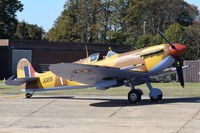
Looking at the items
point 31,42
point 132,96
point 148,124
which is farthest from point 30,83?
point 31,42

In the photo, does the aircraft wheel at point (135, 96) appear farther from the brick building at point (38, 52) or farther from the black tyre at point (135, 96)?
the brick building at point (38, 52)

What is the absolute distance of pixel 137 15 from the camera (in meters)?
75.6

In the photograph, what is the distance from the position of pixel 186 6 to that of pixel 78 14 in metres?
20.7

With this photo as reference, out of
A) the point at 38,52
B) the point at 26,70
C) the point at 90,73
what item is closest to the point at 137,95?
the point at 90,73

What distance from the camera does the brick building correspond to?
49844 mm

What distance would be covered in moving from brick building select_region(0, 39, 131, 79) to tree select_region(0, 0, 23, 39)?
68.3ft

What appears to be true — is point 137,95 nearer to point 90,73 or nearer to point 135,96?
point 135,96

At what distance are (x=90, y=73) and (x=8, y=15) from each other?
60.1 meters

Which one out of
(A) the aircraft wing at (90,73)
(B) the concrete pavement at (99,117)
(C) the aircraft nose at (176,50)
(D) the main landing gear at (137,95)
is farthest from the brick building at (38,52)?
(C) the aircraft nose at (176,50)

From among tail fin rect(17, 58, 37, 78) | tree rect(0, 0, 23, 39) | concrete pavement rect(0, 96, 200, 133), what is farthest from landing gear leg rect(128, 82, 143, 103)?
tree rect(0, 0, 23, 39)

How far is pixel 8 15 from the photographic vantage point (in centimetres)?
7325

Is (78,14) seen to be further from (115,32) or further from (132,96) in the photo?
(132,96)

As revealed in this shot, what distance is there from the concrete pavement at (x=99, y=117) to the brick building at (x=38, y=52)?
1300 inches

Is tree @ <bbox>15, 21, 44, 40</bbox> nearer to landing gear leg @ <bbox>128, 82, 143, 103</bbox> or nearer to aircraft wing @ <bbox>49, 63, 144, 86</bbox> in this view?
aircraft wing @ <bbox>49, 63, 144, 86</bbox>
